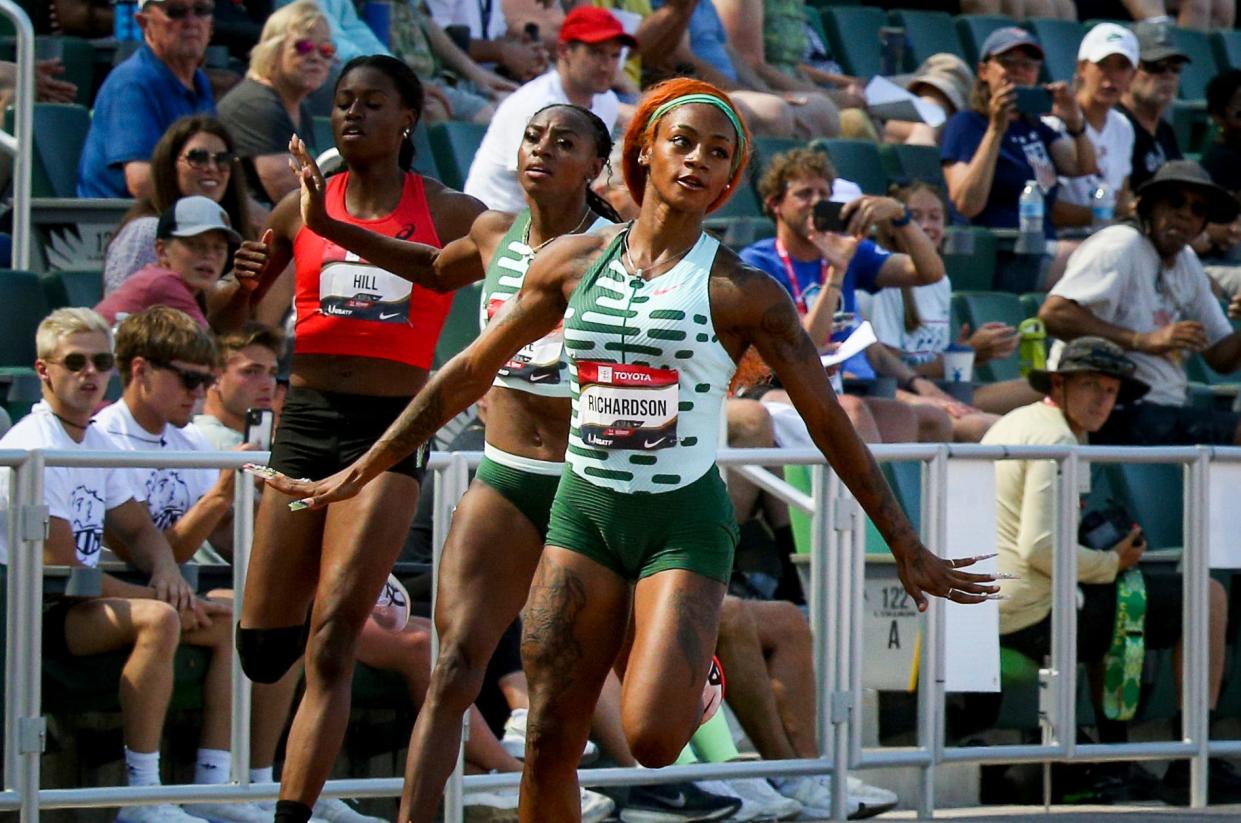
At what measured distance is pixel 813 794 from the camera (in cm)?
700

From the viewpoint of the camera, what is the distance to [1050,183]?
11.3 m

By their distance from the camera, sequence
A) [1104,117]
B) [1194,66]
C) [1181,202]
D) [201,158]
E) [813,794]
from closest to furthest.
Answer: [813,794] < [201,158] < [1181,202] < [1104,117] < [1194,66]

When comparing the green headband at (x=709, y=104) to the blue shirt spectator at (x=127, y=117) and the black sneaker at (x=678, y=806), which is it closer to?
the black sneaker at (x=678, y=806)

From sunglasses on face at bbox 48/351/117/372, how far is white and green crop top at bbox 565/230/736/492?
7.71 feet

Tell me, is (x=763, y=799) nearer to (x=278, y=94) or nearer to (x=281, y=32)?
(x=278, y=94)

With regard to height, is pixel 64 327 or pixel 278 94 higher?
pixel 278 94

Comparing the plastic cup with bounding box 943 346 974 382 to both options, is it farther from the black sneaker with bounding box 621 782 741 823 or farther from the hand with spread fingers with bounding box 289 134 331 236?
the hand with spread fingers with bounding box 289 134 331 236

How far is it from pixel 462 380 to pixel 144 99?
4.05 meters

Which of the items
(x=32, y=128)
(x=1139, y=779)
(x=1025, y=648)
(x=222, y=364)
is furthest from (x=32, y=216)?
(x=1139, y=779)

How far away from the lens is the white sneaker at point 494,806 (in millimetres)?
6613

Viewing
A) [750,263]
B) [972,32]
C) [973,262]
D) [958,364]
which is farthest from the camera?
[972,32]

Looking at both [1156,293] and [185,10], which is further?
[1156,293]

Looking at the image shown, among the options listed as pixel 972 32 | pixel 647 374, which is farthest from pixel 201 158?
pixel 972 32

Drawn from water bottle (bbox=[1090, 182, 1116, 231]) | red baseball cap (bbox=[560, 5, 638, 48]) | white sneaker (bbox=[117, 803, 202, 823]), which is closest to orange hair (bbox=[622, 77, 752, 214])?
white sneaker (bbox=[117, 803, 202, 823])
